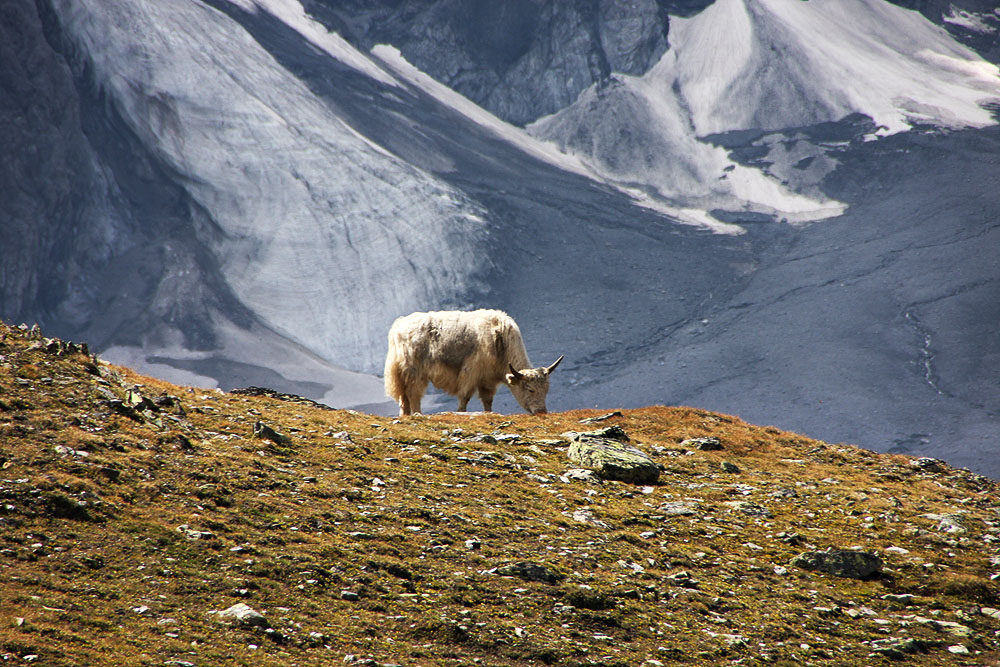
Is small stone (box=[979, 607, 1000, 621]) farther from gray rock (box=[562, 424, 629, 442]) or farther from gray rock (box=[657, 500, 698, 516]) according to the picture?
gray rock (box=[562, 424, 629, 442])

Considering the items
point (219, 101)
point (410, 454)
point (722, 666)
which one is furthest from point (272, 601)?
point (219, 101)

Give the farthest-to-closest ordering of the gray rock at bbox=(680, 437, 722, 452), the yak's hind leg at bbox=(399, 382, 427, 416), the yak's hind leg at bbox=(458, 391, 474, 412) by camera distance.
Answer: the yak's hind leg at bbox=(458, 391, 474, 412), the yak's hind leg at bbox=(399, 382, 427, 416), the gray rock at bbox=(680, 437, 722, 452)

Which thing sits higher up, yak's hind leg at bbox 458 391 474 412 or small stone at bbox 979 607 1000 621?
small stone at bbox 979 607 1000 621

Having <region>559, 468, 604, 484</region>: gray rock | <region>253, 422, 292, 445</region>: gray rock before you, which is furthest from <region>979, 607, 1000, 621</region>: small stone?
<region>253, 422, 292, 445</region>: gray rock

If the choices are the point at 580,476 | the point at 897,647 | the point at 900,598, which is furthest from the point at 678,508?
the point at 897,647

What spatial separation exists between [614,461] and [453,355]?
9358mm

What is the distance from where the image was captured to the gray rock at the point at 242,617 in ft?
26.9

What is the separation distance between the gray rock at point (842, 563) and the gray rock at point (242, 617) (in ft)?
23.3

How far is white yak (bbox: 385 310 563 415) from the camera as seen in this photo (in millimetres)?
23656

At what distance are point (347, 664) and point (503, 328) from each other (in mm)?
16081

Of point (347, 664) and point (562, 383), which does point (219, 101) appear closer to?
point (562, 383)

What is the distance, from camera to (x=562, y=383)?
19512cm

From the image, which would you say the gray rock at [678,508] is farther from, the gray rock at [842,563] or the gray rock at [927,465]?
the gray rock at [927,465]

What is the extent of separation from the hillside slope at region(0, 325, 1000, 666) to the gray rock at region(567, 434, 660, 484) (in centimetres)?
26
